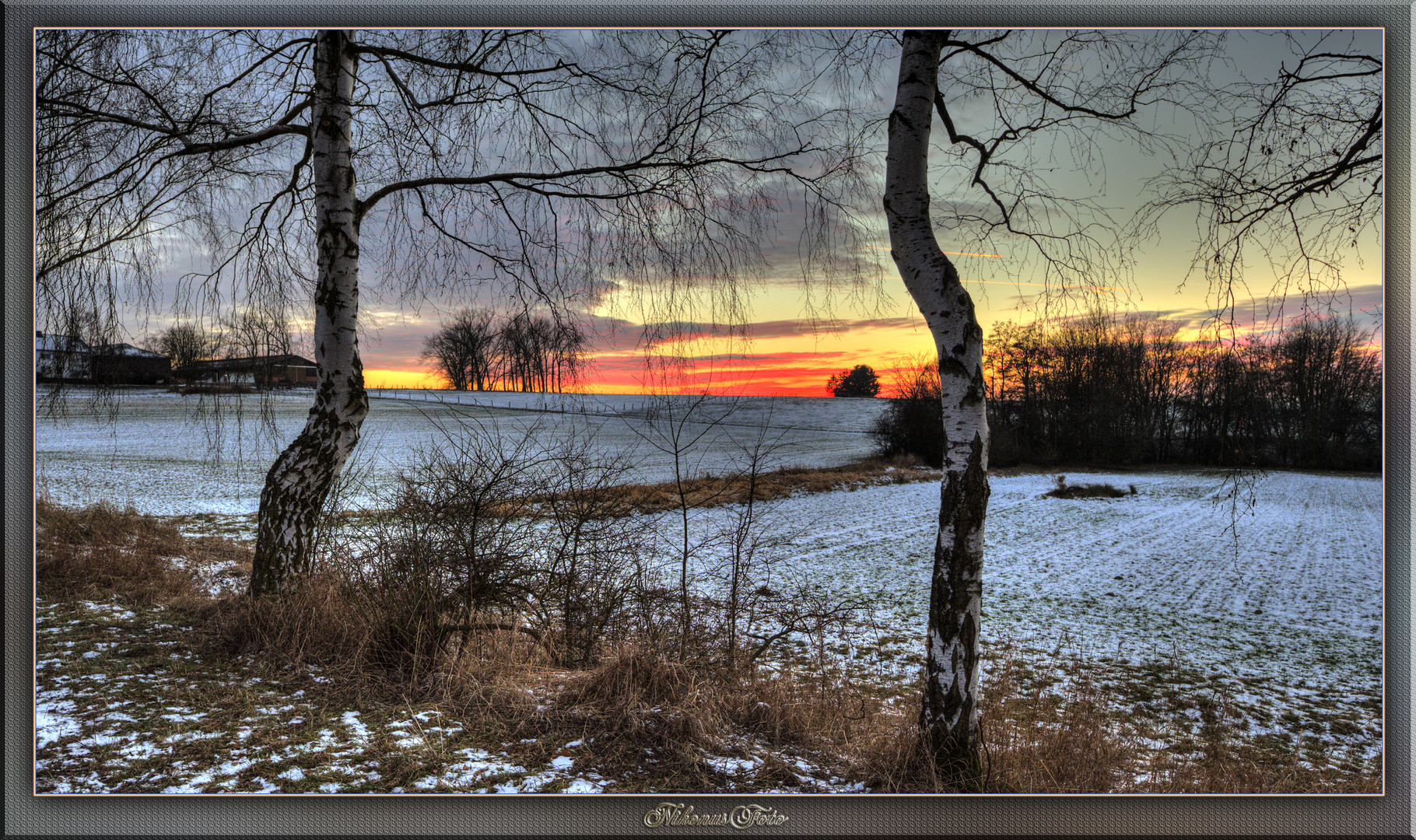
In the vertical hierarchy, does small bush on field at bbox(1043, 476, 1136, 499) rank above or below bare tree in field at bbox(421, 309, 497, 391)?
below

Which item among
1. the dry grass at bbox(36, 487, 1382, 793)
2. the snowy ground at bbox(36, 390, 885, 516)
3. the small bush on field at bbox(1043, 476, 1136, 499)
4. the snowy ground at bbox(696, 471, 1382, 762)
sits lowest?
the snowy ground at bbox(696, 471, 1382, 762)

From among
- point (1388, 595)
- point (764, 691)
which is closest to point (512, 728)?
point (764, 691)

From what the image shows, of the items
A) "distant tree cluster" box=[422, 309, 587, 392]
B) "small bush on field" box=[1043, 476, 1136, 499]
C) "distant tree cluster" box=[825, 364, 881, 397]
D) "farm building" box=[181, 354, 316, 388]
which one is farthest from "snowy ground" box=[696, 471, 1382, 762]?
"farm building" box=[181, 354, 316, 388]

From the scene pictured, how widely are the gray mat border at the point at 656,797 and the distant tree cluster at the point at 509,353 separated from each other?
1776mm

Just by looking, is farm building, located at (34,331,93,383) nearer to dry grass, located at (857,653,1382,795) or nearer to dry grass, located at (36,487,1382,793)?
dry grass, located at (36,487,1382,793)

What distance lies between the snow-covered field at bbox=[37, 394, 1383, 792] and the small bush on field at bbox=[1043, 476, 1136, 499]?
561mm

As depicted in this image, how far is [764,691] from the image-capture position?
3.42 metres

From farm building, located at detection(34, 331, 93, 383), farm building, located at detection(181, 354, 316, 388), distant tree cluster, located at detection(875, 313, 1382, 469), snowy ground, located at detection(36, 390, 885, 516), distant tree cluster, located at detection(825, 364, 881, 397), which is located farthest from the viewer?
distant tree cluster, located at detection(825, 364, 881, 397)

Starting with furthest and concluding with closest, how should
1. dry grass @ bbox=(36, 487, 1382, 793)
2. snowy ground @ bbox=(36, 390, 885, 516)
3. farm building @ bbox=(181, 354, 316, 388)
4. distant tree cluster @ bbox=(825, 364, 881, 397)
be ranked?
distant tree cluster @ bbox=(825, 364, 881, 397) < farm building @ bbox=(181, 354, 316, 388) < snowy ground @ bbox=(36, 390, 885, 516) < dry grass @ bbox=(36, 487, 1382, 793)

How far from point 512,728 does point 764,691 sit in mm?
1248

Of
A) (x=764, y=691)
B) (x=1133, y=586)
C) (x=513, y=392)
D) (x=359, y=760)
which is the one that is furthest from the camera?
(x=1133, y=586)

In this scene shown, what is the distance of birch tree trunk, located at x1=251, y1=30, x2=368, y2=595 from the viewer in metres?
4.26

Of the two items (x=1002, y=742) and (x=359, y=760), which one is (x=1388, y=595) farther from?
(x=359, y=760)

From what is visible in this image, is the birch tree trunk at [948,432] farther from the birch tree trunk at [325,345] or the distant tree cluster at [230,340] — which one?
the distant tree cluster at [230,340]
